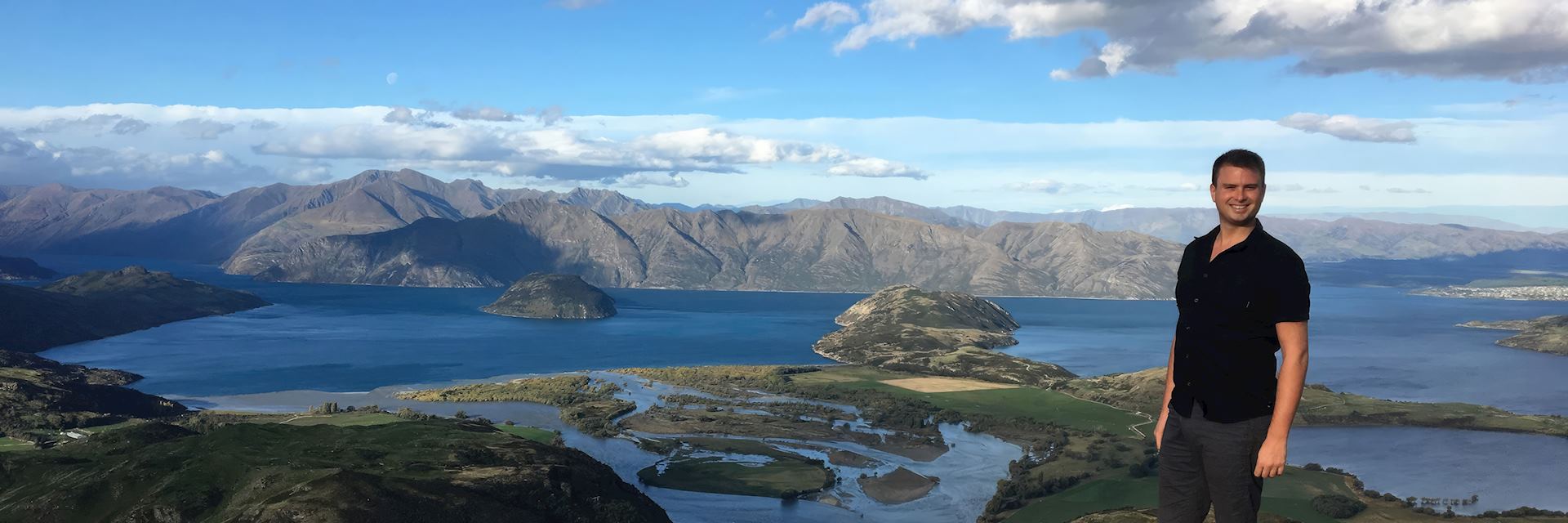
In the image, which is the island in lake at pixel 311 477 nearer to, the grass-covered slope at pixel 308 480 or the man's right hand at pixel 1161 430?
the grass-covered slope at pixel 308 480

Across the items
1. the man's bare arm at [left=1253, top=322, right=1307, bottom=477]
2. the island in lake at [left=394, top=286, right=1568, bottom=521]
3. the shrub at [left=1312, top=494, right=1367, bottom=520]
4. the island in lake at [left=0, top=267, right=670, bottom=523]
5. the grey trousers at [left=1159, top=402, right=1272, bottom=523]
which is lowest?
the island in lake at [left=394, top=286, right=1568, bottom=521]

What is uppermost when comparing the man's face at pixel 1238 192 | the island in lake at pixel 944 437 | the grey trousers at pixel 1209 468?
the man's face at pixel 1238 192

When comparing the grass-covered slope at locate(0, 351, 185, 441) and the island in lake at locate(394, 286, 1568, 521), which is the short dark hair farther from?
the grass-covered slope at locate(0, 351, 185, 441)

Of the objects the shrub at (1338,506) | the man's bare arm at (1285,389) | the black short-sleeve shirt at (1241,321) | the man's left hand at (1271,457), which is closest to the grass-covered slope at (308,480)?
the shrub at (1338,506)

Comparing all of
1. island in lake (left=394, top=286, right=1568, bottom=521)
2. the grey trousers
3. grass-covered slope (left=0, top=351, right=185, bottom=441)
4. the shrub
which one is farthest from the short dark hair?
Answer: grass-covered slope (left=0, top=351, right=185, bottom=441)

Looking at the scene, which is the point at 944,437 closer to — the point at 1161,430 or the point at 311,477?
the point at 311,477
